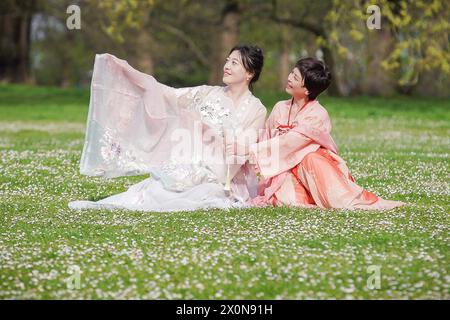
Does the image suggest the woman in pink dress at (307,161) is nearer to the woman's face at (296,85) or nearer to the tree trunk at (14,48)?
the woman's face at (296,85)

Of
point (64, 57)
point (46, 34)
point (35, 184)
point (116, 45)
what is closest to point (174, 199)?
point (35, 184)

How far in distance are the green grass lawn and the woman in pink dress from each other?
40 centimetres

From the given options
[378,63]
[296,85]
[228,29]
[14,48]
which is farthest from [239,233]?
[14,48]

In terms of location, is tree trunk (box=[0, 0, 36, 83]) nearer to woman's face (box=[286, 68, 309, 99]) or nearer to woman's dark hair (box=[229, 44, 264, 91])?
woman's dark hair (box=[229, 44, 264, 91])

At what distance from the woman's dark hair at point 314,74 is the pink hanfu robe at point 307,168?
0.26 meters

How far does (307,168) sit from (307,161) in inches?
3.6

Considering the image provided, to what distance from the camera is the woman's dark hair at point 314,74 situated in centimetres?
1050

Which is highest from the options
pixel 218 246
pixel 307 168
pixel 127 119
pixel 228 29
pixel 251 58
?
pixel 228 29

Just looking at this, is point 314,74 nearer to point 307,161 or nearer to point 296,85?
point 296,85

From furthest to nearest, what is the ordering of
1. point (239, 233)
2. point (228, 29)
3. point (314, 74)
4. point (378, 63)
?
1. point (228, 29)
2. point (378, 63)
3. point (314, 74)
4. point (239, 233)

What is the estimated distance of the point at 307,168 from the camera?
1053 cm

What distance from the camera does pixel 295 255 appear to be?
7930 millimetres

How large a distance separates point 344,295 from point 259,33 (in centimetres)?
4135
